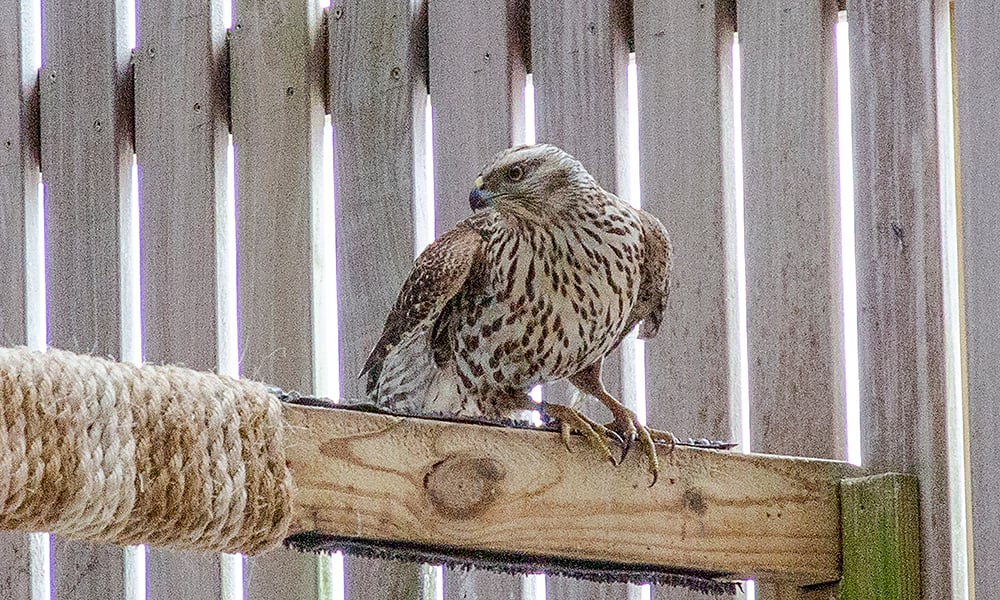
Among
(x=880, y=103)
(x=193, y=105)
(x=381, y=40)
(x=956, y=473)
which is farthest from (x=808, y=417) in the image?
(x=193, y=105)

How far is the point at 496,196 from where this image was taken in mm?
2965

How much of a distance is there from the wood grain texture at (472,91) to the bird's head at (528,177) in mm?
173

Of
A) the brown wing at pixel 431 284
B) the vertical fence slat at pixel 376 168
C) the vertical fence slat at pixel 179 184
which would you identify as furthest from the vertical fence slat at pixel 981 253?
the vertical fence slat at pixel 179 184

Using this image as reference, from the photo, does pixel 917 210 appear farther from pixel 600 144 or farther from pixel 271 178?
pixel 271 178

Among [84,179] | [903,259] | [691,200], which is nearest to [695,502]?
[903,259]

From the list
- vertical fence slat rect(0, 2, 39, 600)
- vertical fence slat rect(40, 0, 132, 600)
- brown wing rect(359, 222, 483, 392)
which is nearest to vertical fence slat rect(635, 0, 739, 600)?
brown wing rect(359, 222, 483, 392)

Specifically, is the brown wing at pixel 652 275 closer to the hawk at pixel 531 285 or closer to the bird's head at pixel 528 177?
the hawk at pixel 531 285

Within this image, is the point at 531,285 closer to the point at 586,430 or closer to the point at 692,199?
the point at 692,199

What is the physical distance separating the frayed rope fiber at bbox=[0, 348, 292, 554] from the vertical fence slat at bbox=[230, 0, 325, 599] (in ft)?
4.72

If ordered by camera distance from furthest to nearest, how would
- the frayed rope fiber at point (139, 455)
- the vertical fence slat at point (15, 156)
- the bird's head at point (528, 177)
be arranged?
the vertical fence slat at point (15, 156) → the bird's head at point (528, 177) → the frayed rope fiber at point (139, 455)

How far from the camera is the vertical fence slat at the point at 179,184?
3.49 meters

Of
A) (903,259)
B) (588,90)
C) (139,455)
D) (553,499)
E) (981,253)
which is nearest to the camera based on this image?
(139,455)

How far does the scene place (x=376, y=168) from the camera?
3279mm

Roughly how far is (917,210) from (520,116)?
35.0 inches
